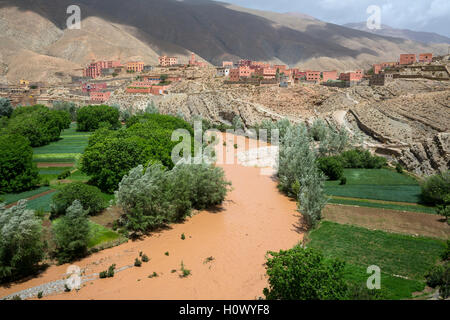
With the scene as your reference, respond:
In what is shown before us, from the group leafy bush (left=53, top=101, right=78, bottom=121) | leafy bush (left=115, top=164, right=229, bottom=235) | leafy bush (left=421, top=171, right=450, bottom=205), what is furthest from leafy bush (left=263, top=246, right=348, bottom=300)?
leafy bush (left=53, top=101, right=78, bottom=121)

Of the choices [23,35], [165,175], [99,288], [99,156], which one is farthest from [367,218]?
[23,35]

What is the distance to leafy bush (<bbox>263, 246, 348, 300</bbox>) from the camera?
945 cm

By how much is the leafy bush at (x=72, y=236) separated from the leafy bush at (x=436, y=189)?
20.2 metres

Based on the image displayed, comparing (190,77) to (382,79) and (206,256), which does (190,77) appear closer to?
(382,79)

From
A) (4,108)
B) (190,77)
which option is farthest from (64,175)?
(190,77)

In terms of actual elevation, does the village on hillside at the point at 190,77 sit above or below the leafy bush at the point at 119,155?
above

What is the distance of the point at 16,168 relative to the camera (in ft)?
71.8

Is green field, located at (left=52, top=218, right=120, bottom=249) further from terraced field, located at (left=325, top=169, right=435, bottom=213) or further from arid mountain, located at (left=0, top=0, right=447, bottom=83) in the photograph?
arid mountain, located at (left=0, top=0, right=447, bottom=83)

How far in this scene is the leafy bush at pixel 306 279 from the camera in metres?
9.45

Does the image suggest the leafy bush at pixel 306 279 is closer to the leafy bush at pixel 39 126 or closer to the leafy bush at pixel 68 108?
the leafy bush at pixel 39 126

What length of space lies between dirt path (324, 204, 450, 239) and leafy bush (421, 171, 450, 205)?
189cm

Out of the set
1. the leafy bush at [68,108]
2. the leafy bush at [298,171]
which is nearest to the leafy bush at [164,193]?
the leafy bush at [298,171]

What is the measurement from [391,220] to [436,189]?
4.32 m

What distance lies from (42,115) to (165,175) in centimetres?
2943
